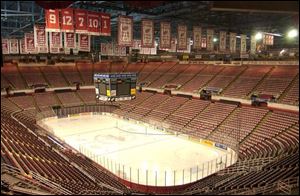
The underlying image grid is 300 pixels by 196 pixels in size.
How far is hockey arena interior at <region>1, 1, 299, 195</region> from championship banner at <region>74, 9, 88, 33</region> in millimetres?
53

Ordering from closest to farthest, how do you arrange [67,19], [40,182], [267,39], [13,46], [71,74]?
1. [40,182]
2. [67,19]
3. [13,46]
4. [267,39]
5. [71,74]

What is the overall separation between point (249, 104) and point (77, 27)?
55.1ft

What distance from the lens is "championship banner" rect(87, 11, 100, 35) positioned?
14.2 m

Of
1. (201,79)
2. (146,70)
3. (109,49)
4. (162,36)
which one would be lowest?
(201,79)

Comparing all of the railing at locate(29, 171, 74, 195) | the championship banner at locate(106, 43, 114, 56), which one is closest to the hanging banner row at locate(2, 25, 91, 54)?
the championship banner at locate(106, 43, 114, 56)

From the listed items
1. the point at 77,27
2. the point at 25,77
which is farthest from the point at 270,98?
the point at 25,77

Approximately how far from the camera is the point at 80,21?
544 inches

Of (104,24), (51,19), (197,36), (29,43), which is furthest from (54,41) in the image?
(197,36)

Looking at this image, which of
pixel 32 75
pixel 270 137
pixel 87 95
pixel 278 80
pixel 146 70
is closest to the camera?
pixel 270 137

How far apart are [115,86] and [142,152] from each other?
5.14 metres

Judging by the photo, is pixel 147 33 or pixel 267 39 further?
pixel 267 39

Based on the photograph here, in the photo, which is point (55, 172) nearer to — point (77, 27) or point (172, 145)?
point (77, 27)

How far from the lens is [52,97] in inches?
1288

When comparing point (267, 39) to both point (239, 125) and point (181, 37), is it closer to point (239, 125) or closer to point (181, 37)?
point (239, 125)
